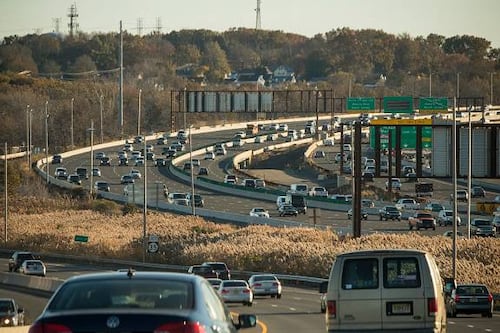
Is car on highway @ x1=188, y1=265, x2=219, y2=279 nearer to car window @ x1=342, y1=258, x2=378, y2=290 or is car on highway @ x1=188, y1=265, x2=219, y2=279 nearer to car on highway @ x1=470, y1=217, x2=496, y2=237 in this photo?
car on highway @ x1=470, y1=217, x2=496, y2=237

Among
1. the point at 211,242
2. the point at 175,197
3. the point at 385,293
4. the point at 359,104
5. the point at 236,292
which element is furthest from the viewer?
the point at 359,104

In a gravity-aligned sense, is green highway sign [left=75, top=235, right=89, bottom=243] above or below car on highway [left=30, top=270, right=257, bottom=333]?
below

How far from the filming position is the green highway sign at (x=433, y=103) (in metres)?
103

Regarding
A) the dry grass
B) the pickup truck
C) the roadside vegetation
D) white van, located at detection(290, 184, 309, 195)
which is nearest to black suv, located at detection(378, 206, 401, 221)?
the pickup truck

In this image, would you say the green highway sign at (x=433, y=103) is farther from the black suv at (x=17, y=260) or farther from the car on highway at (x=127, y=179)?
the black suv at (x=17, y=260)

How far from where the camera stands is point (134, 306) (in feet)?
40.1

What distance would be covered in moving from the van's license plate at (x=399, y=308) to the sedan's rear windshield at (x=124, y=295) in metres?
10.1

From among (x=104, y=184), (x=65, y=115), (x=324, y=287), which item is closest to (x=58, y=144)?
(x=65, y=115)

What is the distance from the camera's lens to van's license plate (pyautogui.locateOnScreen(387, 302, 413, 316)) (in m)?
22.5

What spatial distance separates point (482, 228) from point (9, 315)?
4279 centimetres

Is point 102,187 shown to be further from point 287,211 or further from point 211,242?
point 211,242

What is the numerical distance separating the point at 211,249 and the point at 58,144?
11755 centimetres

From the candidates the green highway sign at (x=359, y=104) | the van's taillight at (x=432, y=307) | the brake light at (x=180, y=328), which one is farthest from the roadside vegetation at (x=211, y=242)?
the brake light at (x=180, y=328)

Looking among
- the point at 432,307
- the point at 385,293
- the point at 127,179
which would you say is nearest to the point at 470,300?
the point at 385,293
